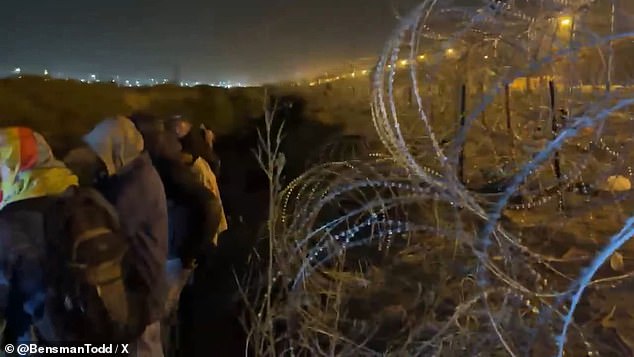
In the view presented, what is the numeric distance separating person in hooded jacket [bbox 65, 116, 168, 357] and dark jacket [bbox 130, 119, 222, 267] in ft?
0.09

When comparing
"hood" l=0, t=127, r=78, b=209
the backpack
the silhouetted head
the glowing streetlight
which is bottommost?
the backpack

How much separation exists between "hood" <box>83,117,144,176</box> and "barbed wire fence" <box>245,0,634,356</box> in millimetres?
257

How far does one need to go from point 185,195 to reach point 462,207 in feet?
1.54

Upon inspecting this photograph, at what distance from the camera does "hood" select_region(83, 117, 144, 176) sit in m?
1.08

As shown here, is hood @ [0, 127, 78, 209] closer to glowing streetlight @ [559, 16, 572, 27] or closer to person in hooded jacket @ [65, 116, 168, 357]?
person in hooded jacket @ [65, 116, 168, 357]

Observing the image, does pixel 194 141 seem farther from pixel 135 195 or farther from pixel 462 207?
pixel 462 207

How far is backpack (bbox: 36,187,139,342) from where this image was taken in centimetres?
102

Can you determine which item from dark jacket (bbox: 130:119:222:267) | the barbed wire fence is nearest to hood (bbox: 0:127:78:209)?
dark jacket (bbox: 130:119:222:267)

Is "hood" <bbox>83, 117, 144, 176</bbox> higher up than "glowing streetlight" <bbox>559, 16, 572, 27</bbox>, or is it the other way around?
"glowing streetlight" <bbox>559, 16, 572, 27</bbox>

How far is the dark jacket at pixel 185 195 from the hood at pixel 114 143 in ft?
0.10

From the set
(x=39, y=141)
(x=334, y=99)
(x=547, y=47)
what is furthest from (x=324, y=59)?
(x=39, y=141)

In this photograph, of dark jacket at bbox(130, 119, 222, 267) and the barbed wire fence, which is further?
dark jacket at bbox(130, 119, 222, 267)

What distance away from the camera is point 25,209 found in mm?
1015

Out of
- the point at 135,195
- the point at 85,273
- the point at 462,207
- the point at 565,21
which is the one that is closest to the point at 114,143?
the point at 135,195
